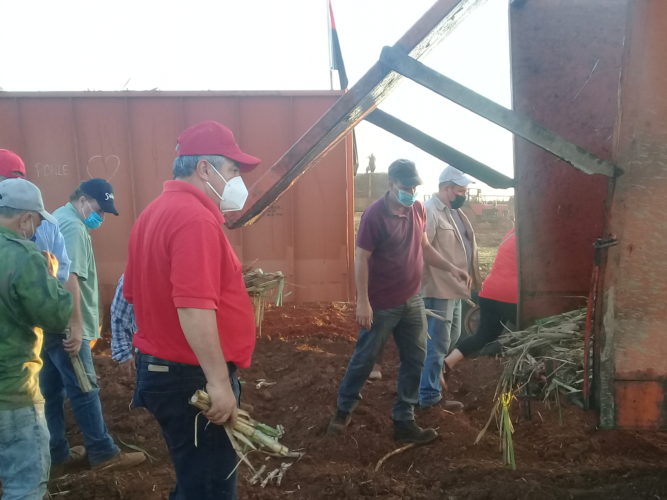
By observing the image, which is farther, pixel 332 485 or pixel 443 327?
pixel 443 327

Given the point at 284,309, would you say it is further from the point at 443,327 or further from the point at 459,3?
the point at 459,3

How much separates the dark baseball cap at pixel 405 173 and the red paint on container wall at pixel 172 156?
9.79 feet

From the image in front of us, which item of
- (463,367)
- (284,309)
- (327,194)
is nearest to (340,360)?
(463,367)

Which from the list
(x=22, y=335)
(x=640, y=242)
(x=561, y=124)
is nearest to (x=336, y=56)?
(x=561, y=124)

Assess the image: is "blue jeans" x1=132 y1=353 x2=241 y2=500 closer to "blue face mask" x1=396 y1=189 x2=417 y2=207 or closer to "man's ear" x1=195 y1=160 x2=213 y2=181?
"man's ear" x1=195 y1=160 x2=213 y2=181

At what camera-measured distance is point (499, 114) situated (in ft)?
6.07

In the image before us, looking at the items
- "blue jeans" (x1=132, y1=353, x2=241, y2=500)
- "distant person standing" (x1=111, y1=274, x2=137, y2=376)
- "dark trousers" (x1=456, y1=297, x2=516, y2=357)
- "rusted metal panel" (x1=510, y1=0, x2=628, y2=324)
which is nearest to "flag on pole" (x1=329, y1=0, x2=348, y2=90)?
"dark trousers" (x1=456, y1=297, x2=516, y2=357)

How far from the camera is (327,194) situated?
6543 mm

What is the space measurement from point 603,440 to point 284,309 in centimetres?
435

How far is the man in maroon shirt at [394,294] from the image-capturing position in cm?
352

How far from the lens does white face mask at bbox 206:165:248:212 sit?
2068 mm

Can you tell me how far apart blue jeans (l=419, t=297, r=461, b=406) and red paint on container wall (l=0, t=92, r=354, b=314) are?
94.7 inches

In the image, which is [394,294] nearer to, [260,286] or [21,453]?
[260,286]

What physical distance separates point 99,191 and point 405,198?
6.81ft
